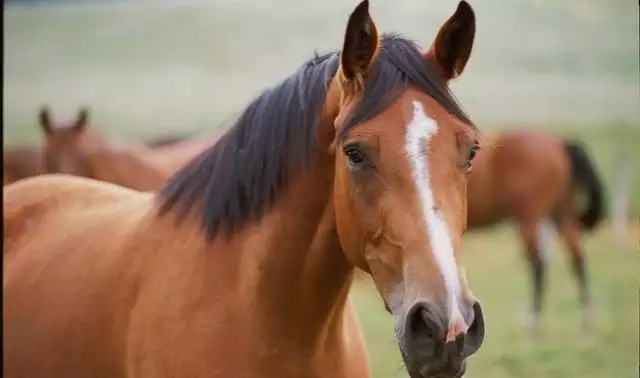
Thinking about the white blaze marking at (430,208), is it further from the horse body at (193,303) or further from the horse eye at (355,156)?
the horse body at (193,303)

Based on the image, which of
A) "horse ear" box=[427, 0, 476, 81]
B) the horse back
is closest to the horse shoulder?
the horse back

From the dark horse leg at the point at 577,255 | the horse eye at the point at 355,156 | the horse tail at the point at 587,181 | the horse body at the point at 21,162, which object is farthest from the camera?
the horse tail at the point at 587,181

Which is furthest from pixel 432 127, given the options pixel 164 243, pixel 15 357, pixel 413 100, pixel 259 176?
pixel 15 357

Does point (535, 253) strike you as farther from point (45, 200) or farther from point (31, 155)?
point (45, 200)

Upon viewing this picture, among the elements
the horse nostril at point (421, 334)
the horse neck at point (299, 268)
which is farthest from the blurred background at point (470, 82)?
the horse nostril at point (421, 334)

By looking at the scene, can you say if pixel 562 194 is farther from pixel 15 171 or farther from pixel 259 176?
pixel 259 176

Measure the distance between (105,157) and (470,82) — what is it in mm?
1850

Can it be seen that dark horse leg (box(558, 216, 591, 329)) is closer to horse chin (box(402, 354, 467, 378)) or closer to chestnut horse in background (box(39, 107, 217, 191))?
chestnut horse in background (box(39, 107, 217, 191))

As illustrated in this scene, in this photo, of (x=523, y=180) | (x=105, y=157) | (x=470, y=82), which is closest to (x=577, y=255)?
(x=523, y=180)

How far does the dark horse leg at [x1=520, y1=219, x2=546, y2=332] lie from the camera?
4773 millimetres

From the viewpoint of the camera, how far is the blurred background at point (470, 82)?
12.3 ft

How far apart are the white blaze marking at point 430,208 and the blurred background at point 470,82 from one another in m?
2.08

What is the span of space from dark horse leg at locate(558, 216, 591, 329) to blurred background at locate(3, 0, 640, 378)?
0.38 ft

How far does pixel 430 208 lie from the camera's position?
3.74 feet
